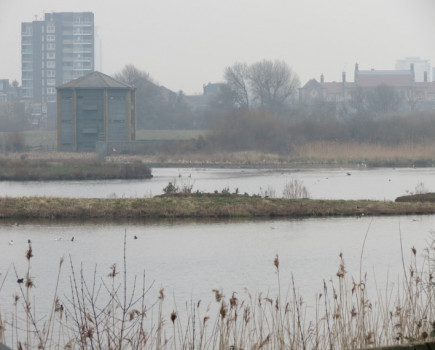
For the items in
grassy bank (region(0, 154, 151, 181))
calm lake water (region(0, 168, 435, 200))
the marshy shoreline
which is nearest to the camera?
the marshy shoreline

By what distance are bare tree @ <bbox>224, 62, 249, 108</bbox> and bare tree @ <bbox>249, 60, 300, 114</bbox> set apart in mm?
794

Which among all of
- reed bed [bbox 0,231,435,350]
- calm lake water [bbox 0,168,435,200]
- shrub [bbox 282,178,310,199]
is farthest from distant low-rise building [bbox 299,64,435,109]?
reed bed [bbox 0,231,435,350]

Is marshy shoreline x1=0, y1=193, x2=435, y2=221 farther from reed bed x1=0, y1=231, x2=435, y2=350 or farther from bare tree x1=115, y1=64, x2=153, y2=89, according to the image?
bare tree x1=115, y1=64, x2=153, y2=89

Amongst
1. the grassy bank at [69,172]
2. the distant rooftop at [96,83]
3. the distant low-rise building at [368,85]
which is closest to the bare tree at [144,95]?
the distant rooftop at [96,83]

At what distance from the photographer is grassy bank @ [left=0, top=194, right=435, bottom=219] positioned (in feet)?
101

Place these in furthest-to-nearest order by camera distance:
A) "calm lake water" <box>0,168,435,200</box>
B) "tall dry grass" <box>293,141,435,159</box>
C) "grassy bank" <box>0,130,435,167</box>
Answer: "tall dry grass" <box>293,141,435,159</box> < "grassy bank" <box>0,130,435,167</box> < "calm lake water" <box>0,168,435,200</box>

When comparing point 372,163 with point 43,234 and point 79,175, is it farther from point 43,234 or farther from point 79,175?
point 43,234

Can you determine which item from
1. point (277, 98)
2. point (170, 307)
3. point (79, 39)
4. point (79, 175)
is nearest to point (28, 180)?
point (79, 175)

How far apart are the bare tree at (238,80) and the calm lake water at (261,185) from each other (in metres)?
47.6

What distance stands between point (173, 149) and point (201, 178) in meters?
24.2

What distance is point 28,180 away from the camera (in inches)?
2103

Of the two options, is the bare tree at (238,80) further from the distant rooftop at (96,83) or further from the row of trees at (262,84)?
the distant rooftop at (96,83)

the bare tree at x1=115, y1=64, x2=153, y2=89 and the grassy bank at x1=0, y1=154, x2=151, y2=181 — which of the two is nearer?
the grassy bank at x1=0, y1=154, x2=151, y2=181

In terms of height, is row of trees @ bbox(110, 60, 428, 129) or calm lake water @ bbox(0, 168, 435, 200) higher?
row of trees @ bbox(110, 60, 428, 129)
